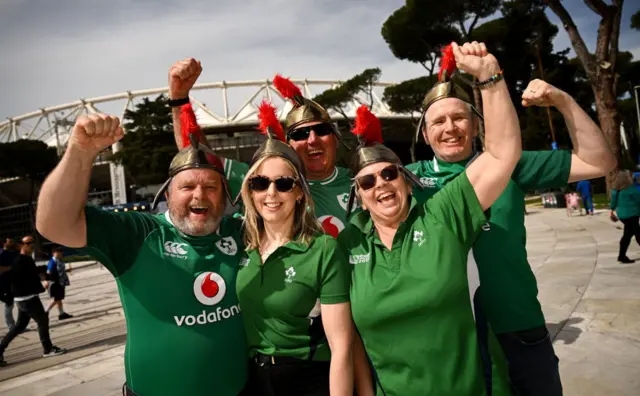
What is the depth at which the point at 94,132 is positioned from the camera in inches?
73.9

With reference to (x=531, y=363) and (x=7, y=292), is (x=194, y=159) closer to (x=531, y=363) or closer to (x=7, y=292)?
(x=531, y=363)

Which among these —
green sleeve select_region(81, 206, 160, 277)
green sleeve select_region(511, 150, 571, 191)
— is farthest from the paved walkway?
green sleeve select_region(81, 206, 160, 277)

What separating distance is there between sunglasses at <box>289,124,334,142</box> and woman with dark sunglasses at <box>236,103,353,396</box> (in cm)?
115

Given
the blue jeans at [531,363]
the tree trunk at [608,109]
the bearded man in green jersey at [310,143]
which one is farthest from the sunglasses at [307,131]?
the tree trunk at [608,109]

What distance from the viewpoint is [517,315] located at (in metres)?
2.37

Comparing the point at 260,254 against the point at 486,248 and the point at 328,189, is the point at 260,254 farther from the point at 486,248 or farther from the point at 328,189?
the point at 486,248

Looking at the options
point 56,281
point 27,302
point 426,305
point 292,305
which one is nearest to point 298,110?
point 292,305

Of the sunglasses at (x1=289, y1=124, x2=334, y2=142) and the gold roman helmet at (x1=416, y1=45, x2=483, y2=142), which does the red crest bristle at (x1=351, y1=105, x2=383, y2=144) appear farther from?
Result: the sunglasses at (x1=289, y1=124, x2=334, y2=142)

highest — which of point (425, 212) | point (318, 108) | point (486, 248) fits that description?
point (318, 108)

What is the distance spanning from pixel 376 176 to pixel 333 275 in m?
0.58

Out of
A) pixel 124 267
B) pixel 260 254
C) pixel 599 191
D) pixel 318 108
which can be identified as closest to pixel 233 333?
pixel 260 254

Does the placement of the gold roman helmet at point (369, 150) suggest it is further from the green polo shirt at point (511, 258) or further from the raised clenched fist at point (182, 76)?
the raised clenched fist at point (182, 76)

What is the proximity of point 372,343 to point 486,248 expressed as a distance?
0.93m

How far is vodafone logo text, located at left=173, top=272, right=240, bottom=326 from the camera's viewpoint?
7.45 feet
